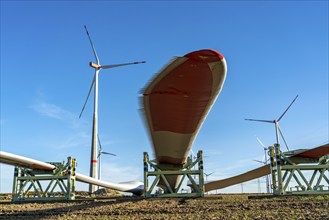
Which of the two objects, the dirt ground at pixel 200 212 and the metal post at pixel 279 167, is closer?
the dirt ground at pixel 200 212

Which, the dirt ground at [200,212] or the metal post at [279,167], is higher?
the metal post at [279,167]

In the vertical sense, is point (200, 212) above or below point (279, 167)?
below

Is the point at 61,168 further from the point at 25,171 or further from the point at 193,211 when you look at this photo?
the point at 193,211

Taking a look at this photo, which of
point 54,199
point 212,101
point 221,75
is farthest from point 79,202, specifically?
point 221,75

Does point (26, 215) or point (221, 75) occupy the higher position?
point (221, 75)

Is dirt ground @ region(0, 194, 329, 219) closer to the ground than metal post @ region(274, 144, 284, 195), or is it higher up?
closer to the ground

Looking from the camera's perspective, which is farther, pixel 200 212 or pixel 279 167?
pixel 279 167

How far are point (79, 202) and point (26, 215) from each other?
3528 millimetres

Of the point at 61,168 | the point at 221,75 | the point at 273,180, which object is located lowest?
the point at 273,180

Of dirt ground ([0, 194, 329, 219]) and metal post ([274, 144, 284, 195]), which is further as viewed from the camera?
metal post ([274, 144, 284, 195])

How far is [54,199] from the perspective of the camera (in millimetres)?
16422

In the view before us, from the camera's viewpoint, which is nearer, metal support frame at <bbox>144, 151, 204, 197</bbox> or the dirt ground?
the dirt ground

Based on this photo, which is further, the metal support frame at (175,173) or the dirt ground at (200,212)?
the metal support frame at (175,173)

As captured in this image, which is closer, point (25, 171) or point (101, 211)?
point (101, 211)
